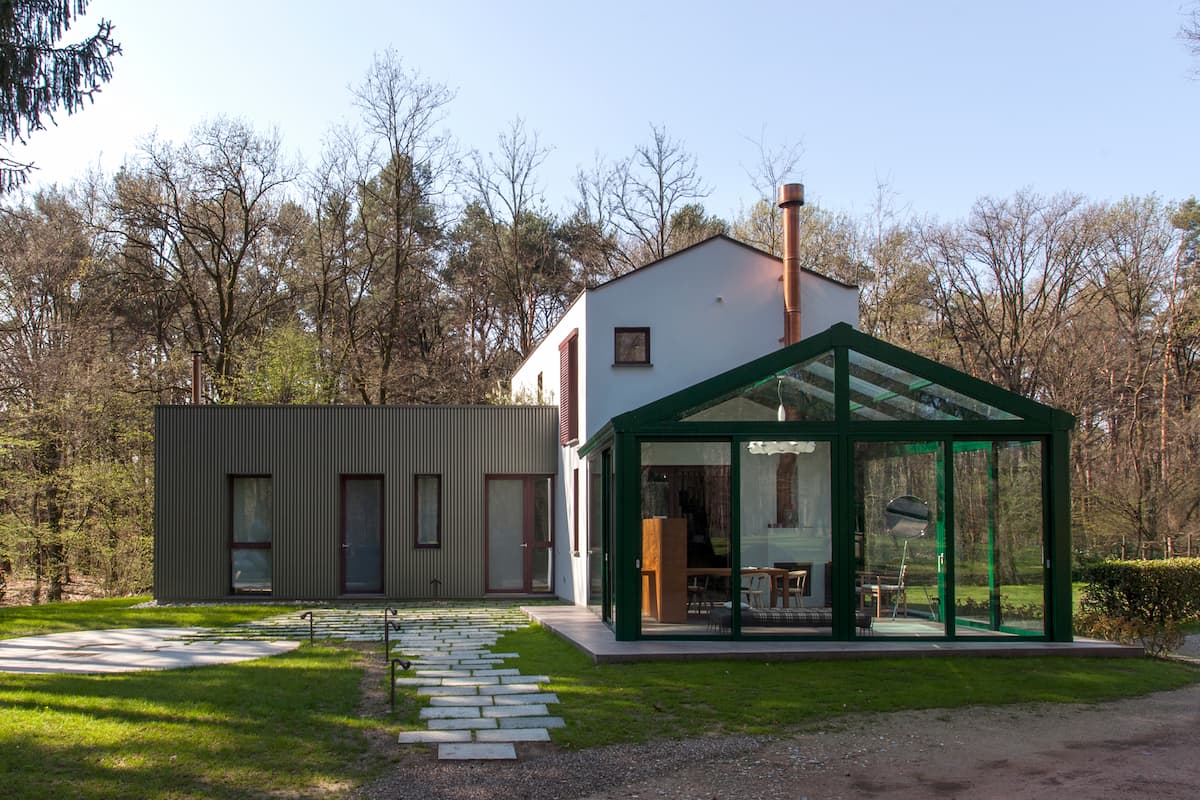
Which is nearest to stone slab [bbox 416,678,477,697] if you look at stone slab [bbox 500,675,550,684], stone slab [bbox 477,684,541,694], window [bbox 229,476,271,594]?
stone slab [bbox 477,684,541,694]

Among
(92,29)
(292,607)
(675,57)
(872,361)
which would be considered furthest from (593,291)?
(92,29)

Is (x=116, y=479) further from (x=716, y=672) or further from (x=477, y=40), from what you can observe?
(x=716, y=672)

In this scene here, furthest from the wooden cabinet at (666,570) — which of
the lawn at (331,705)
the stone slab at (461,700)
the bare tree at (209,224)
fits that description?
the bare tree at (209,224)

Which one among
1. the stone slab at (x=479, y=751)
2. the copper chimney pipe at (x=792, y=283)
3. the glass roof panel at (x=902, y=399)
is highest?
the copper chimney pipe at (x=792, y=283)

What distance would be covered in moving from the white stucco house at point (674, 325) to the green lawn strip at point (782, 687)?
18.7 feet

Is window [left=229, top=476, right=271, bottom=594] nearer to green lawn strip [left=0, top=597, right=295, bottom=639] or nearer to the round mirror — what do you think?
green lawn strip [left=0, top=597, right=295, bottom=639]

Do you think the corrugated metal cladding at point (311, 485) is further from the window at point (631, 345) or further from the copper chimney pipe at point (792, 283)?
the copper chimney pipe at point (792, 283)

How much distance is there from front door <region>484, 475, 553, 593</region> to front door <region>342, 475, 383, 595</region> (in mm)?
1860

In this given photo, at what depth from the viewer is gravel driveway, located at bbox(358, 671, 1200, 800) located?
591 centimetres

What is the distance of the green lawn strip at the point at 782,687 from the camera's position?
7.54m

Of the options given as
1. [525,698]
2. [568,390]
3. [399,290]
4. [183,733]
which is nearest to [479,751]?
[525,698]

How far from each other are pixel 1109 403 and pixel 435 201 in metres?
17.6

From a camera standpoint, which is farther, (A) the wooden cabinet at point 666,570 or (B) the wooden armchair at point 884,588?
(A) the wooden cabinet at point 666,570

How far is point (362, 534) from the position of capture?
58.6 feet
